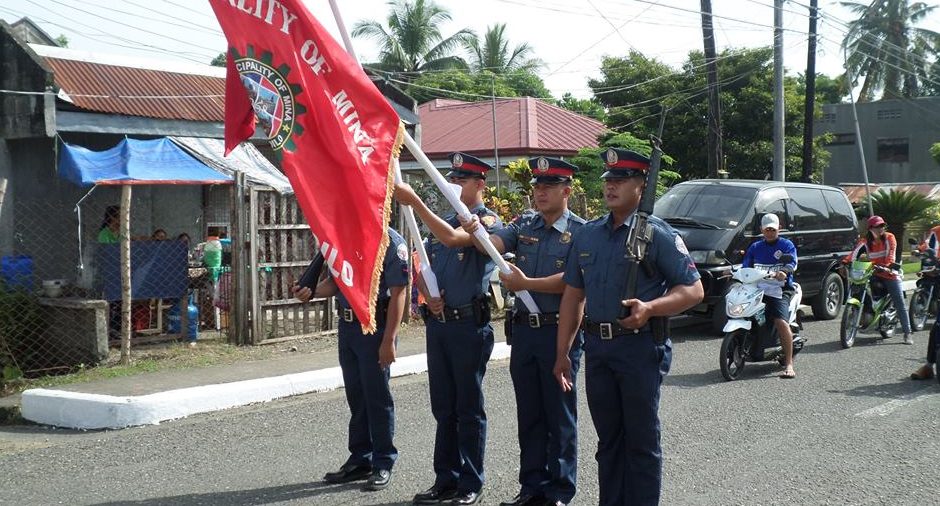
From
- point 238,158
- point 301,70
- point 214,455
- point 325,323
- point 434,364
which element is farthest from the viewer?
point 238,158

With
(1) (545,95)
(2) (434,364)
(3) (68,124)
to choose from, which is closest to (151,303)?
(3) (68,124)

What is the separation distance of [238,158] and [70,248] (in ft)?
9.20

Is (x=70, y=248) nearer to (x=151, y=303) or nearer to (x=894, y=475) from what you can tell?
(x=151, y=303)

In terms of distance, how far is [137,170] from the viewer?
37.9 feet

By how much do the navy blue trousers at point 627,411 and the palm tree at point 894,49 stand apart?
4823 centimetres

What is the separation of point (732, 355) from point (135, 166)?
7.52 meters

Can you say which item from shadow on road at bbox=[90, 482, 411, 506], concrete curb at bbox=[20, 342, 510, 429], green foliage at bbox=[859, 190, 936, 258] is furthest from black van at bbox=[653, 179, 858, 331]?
green foliage at bbox=[859, 190, 936, 258]

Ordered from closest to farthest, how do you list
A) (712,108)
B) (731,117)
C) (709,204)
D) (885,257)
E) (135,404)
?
(135,404) → (885,257) → (709,204) → (712,108) → (731,117)

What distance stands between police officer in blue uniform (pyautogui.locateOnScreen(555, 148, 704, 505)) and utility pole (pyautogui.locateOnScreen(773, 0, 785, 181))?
17640mm

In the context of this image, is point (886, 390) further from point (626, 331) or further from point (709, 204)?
point (626, 331)

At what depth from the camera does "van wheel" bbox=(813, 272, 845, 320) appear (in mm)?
15023

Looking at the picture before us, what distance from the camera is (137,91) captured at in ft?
47.7

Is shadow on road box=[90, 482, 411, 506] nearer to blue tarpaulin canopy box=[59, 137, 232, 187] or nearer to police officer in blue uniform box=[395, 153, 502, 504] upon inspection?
police officer in blue uniform box=[395, 153, 502, 504]

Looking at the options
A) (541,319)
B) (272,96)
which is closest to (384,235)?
(272,96)
